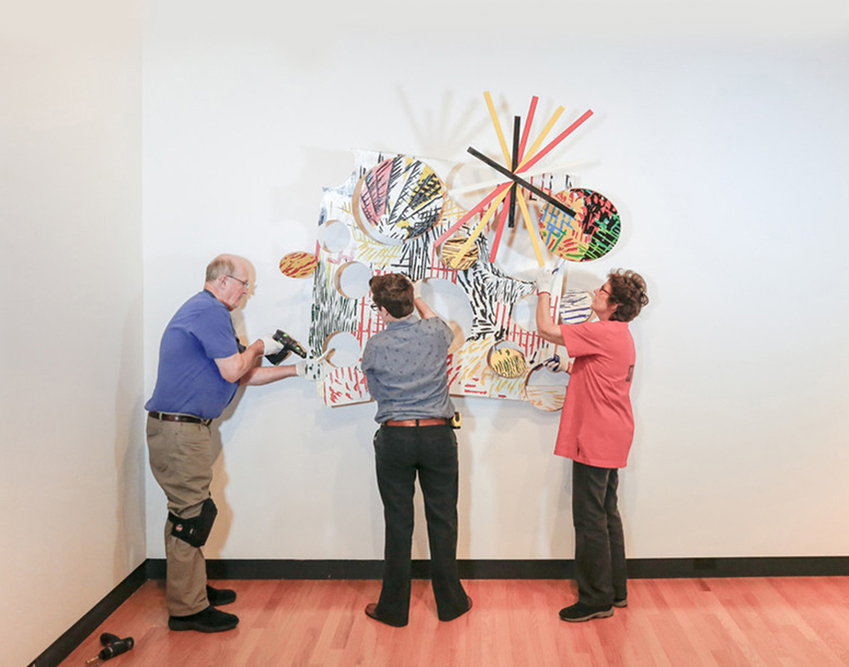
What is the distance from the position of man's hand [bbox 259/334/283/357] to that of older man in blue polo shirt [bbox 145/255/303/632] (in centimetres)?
15

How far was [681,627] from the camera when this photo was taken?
284 cm

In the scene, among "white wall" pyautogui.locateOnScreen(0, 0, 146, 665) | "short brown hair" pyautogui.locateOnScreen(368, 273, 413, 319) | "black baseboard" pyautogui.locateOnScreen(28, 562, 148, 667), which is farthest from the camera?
"short brown hair" pyautogui.locateOnScreen(368, 273, 413, 319)

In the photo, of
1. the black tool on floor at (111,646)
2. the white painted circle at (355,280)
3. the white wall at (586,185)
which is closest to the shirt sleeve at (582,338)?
the white wall at (586,185)

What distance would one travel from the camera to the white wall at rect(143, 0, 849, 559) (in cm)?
302

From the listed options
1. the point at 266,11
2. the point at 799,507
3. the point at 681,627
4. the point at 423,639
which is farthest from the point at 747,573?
the point at 266,11

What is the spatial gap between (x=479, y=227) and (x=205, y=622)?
6.48ft

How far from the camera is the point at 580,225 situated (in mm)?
3031

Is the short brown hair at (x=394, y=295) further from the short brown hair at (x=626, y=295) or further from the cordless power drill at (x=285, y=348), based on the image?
the short brown hair at (x=626, y=295)

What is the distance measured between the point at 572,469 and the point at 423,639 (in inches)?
38.4

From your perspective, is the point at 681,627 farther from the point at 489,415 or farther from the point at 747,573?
the point at 489,415

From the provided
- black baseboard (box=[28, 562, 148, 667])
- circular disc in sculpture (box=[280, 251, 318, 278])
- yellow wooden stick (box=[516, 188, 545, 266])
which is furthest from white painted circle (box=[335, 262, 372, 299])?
black baseboard (box=[28, 562, 148, 667])

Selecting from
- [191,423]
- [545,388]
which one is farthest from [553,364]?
[191,423]

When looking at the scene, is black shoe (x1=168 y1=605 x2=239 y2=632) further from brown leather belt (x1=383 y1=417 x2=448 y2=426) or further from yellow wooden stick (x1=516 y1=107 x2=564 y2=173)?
yellow wooden stick (x1=516 y1=107 x2=564 y2=173)

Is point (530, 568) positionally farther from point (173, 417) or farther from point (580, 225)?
point (173, 417)
